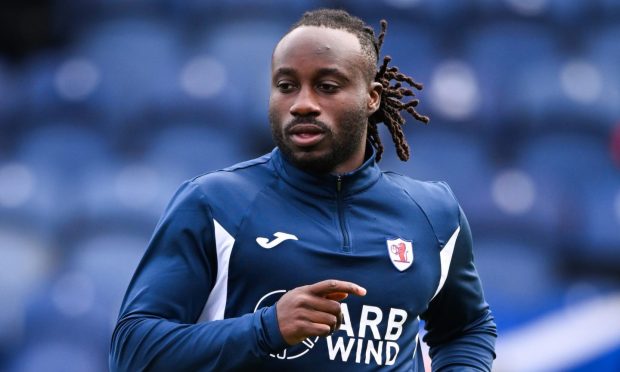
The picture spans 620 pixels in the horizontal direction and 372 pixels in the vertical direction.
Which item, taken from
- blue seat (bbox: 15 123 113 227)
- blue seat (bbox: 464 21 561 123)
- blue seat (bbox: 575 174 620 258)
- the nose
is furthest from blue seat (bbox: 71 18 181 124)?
the nose

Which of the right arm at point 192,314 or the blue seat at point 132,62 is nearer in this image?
the right arm at point 192,314

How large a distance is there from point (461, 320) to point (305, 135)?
701 mm

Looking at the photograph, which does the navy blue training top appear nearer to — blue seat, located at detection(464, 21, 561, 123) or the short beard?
the short beard

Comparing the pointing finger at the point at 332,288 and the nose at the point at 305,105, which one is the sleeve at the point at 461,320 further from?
the pointing finger at the point at 332,288

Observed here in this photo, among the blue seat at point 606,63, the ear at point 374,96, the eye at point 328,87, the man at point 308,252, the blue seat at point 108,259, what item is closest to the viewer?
the man at point 308,252

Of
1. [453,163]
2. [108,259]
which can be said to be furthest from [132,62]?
[453,163]

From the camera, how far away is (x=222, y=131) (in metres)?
5.91

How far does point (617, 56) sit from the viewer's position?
6.32 metres

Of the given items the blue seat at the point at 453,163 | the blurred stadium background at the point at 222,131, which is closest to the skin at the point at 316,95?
the blurred stadium background at the point at 222,131

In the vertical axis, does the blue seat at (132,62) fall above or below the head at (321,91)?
above

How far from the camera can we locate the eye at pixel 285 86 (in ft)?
7.62

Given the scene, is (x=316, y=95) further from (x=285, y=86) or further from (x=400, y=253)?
(x=400, y=253)

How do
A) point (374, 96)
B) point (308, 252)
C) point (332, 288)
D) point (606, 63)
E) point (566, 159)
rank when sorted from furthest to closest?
1. point (606, 63)
2. point (566, 159)
3. point (374, 96)
4. point (308, 252)
5. point (332, 288)

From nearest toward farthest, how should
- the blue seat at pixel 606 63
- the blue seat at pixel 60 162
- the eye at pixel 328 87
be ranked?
the eye at pixel 328 87 → the blue seat at pixel 60 162 → the blue seat at pixel 606 63
